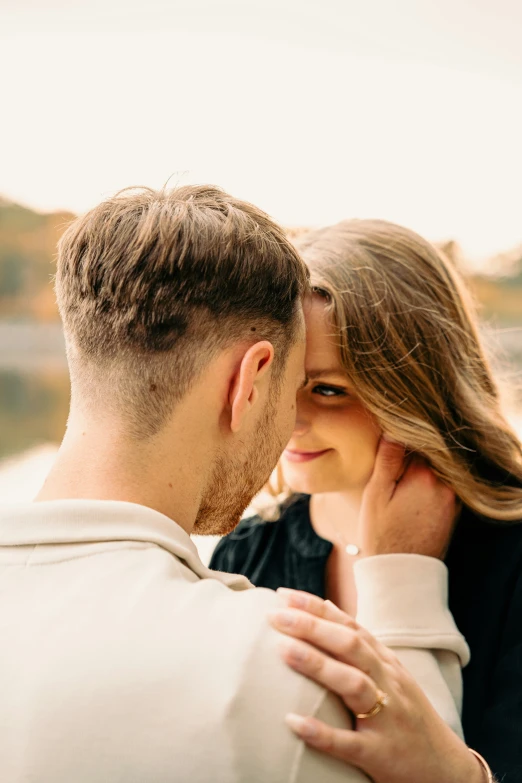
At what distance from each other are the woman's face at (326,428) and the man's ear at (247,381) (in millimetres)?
577

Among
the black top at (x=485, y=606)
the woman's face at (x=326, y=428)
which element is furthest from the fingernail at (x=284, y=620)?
the woman's face at (x=326, y=428)

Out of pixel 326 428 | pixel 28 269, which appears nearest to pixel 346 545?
pixel 326 428

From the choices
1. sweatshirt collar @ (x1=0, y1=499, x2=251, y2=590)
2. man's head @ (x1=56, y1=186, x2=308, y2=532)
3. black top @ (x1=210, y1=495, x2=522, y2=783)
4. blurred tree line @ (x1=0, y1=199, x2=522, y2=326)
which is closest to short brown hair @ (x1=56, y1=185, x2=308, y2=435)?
man's head @ (x1=56, y1=186, x2=308, y2=532)

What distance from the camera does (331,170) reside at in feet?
25.7

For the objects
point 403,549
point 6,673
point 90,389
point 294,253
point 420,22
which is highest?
point 420,22

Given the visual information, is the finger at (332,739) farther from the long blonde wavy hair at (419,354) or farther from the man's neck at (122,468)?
the long blonde wavy hair at (419,354)

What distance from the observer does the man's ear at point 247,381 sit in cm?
113

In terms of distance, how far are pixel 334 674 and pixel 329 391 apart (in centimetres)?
95

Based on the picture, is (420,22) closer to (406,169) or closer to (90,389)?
(406,169)

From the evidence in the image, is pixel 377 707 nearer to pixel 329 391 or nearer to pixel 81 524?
pixel 81 524

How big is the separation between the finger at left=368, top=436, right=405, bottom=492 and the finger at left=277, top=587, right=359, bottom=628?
81 centimetres

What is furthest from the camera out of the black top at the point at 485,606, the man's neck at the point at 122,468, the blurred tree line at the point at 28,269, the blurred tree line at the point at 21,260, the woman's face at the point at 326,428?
the blurred tree line at the point at 21,260

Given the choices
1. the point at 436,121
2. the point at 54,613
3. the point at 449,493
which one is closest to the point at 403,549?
the point at 449,493

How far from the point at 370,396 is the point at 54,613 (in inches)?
39.7
